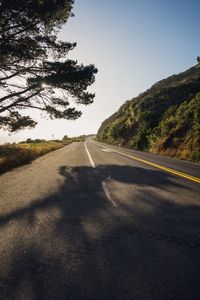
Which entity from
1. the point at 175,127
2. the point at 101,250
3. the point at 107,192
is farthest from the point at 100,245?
the point at 175,127

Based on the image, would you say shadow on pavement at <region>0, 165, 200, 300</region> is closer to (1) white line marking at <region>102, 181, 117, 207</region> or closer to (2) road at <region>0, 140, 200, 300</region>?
(2) road at <region>0, 140, 200, 300</region>

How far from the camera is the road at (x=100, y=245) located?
2.39 m

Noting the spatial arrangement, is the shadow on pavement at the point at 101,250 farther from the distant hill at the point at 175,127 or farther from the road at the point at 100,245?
the distant hill at the point at 175,127

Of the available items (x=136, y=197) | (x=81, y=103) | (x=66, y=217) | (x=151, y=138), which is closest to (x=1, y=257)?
(x=66, y=217)

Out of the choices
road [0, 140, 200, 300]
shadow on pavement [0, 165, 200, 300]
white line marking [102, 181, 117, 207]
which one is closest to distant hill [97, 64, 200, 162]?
white line marking [102, 181, 117, 207]

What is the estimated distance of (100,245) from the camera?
336 centimetres

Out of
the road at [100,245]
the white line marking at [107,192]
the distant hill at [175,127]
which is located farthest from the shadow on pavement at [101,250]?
the distant hill at [175,127]

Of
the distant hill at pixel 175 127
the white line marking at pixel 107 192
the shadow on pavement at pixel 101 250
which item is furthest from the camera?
the distant hill at pixel 175 127

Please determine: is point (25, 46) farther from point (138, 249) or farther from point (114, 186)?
point (138, 249)

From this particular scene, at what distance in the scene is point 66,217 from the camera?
4602 millimetres

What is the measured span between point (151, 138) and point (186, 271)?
2714 centimetres

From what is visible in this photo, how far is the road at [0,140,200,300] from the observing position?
2393 millimetres

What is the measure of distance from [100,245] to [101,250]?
0.15 metres

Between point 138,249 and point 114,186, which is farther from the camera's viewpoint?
point 114,186
